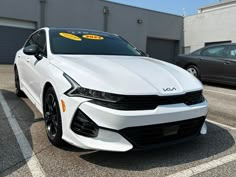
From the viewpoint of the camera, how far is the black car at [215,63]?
28.2 feet

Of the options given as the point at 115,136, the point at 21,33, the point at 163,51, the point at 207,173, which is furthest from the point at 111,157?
the point at 163,51

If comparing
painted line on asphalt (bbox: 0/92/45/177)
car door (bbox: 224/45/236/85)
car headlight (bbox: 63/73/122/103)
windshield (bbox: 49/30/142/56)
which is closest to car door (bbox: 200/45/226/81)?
car door (bbox: 224/45/236/85)

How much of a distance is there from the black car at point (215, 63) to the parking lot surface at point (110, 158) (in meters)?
4.84

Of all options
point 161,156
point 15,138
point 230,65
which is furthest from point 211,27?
point 15,138

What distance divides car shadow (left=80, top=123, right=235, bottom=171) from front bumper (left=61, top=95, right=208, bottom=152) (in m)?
0.24

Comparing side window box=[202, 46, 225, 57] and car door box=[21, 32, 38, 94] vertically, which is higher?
side window box=[202, 46, 225, 57]

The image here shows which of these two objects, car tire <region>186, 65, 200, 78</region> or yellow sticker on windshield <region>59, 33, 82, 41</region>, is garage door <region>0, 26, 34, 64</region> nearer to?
car tire <region>186, 65, 200, 78</region>

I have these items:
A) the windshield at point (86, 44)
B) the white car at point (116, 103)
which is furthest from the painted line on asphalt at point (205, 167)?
the windshield at point (86, 44)

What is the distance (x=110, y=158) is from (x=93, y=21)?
1671cm

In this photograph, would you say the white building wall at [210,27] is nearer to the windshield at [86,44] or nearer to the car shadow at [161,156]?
the windshield at [86,44]

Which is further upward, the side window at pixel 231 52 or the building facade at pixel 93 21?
the building facade at pixel 93 21

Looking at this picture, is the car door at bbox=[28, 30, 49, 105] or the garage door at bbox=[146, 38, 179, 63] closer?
the car door at bbox=[28, 30, 49, 105]

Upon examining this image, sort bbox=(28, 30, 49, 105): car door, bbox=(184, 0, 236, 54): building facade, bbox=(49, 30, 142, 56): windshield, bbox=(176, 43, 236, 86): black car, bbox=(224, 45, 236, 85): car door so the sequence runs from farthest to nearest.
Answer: bbox=(184, 0, 236, 54): building facade, bbox=(176, 43, 236, 86): black car, bbox=(224, 45, 236, 85): car door, bbox=(49, 30, 142, 56): windshield, bbox=(28, 30, 49, 105): car door

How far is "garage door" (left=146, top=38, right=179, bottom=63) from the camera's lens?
22484mm
